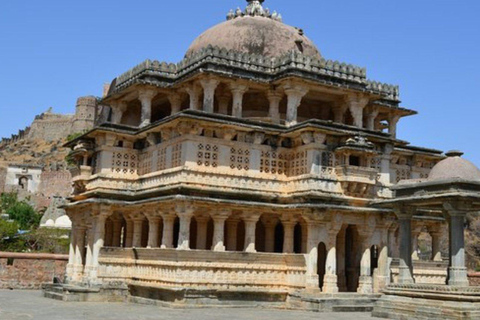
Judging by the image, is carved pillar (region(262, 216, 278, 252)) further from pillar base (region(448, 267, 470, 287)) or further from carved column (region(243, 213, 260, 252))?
pillar base (region(448, 267, 470, 287))

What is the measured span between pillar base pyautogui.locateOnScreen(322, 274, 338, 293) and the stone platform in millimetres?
4183

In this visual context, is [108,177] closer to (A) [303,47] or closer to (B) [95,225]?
(B) [95,225]

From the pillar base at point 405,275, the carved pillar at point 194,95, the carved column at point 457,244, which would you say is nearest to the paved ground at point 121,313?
the pillar base at point 405,275

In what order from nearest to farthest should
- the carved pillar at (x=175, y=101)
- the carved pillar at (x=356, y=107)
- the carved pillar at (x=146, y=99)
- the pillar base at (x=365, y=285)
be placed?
the pillar base at (x=365, y=285)
the carved pillar at (x=356, y=107)
the carved pillar at (x=146, y=99)
the carved pillar at (x=175, y=101)

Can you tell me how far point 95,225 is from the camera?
28.4m

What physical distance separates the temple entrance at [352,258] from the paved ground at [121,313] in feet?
17.2

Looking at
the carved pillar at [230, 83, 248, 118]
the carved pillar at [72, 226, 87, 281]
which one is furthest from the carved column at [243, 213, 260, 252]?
the carved pillar at [72, 226, 87, 281]

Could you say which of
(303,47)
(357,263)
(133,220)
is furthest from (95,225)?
(303,47)

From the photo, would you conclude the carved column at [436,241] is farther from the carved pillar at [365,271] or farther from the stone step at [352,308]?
the stone step at [352,308]

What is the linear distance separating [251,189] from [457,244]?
9190 mm

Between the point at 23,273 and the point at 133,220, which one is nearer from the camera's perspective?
the point at 133,220

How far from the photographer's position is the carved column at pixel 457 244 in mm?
19266

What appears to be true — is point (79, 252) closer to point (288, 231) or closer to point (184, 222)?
point (184, 222)

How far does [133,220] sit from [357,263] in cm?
1006
